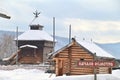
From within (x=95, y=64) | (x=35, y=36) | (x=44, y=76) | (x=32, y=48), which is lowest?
(x=44, y=76)

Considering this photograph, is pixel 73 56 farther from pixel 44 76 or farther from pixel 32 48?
pixel 32 48

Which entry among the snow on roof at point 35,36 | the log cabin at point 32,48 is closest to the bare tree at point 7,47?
the snow on roof at point 35,36

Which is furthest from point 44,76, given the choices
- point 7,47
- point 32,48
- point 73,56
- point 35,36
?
point 7,47

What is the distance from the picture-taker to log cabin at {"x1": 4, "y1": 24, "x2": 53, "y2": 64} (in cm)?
6881

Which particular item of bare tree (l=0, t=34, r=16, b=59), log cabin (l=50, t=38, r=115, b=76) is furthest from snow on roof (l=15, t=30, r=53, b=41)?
bare tree (l=0, t=34, r=16, b=59)

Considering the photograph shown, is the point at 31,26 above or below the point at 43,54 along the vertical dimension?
above

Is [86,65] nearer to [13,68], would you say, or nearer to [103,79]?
[103,79]

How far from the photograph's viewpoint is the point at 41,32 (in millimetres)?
74375

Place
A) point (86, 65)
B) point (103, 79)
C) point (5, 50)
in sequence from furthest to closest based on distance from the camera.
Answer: point (5, 50), point (103, 79), point (86, 65)

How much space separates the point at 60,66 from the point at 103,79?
1284 cm

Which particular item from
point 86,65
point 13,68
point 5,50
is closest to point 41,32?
point 13,68

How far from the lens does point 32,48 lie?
6850 cm

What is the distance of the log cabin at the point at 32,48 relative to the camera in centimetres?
6881

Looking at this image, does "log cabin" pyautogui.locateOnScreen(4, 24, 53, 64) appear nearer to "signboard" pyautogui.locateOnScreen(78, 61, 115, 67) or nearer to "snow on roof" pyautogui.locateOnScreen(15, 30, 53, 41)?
"snow on roof" pyautogui.locateOnScreen(15, 30, 53, 41)
